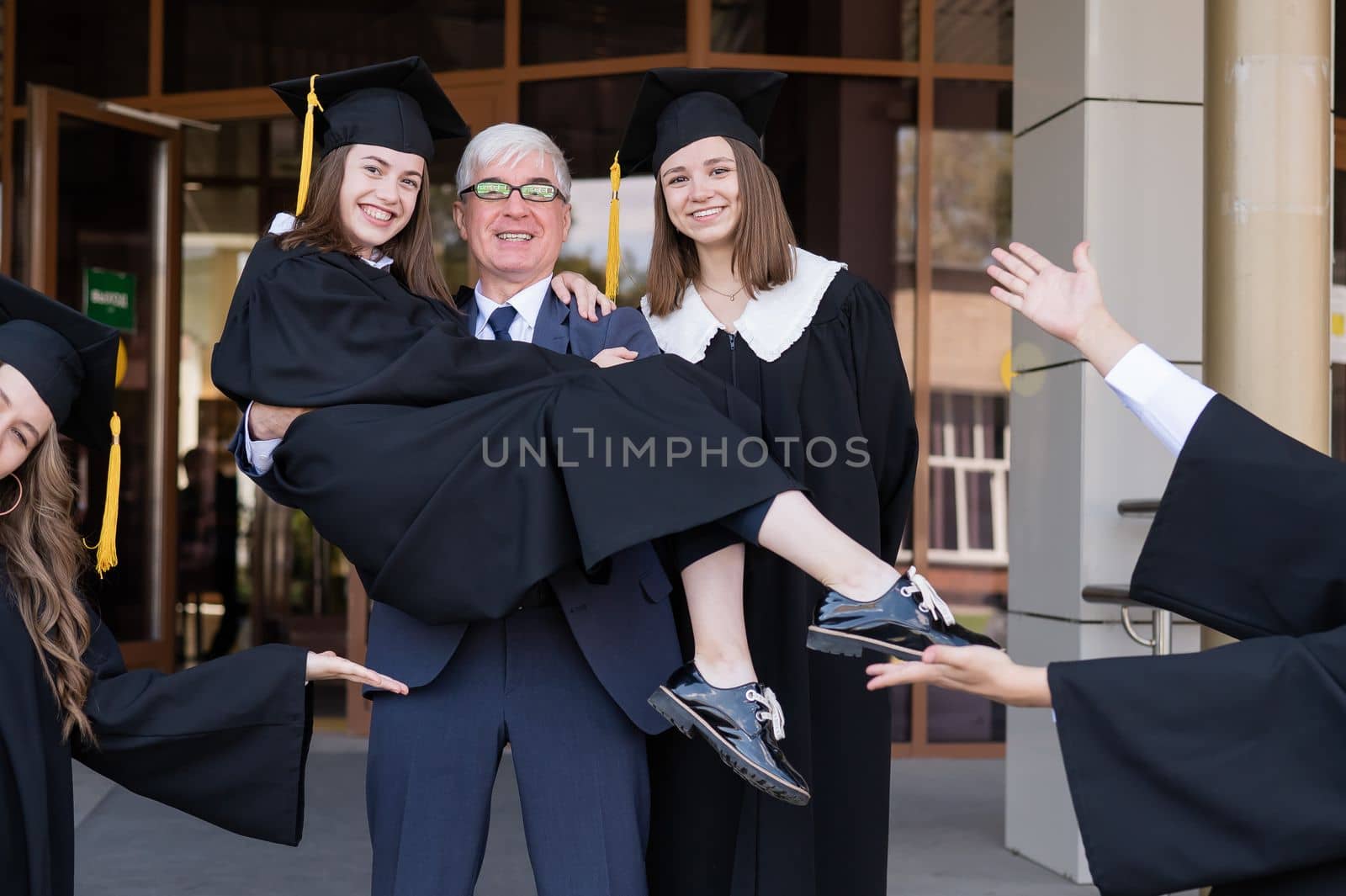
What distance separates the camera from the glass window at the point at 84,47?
7551 millimetres

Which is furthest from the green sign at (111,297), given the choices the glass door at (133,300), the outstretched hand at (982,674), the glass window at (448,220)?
the outstretched hand at (982,674)

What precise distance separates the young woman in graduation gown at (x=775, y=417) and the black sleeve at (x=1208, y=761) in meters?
0.95

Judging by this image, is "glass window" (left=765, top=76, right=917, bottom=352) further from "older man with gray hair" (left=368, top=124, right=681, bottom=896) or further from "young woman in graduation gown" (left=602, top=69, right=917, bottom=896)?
"older man with gray hair" (left=368, top=124, right=681, bottom=896)

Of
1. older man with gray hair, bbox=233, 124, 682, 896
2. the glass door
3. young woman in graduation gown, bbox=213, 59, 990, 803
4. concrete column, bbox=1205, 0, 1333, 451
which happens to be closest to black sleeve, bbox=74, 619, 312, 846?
older man with gray hair, bbox=233, 124, 682, 896

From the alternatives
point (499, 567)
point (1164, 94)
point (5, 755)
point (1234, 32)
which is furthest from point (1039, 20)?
point (5, 755)

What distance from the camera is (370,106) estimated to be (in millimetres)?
2855

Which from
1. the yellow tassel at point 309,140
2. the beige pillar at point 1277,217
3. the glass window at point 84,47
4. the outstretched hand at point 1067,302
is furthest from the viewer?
the glass window at point 84,47

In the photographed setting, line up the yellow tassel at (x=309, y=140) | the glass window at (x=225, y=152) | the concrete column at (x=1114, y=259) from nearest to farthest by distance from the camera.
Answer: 1. the yellow tassel at (x=309, y=140)
2. the concrete column at (x=1114, y=259)
3. the glass window at (x=225, y=152)

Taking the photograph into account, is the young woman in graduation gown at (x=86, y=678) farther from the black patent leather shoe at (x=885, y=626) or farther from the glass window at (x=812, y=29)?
the glass window at (x=812, y=29)

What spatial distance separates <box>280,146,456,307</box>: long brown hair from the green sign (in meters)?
4.96

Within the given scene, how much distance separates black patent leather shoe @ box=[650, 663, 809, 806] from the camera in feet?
7.89

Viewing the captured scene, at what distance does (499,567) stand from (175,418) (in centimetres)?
580

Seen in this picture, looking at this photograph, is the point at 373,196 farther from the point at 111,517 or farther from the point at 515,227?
the point at 111,517

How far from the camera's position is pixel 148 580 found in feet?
25.1
